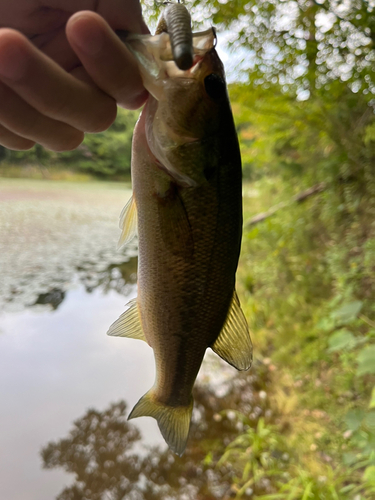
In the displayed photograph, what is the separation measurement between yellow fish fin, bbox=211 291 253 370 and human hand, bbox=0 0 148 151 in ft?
1.27

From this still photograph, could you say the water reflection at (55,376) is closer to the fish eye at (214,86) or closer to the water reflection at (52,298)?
the water reflection at (52,298)

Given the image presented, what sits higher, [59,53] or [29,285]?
[59,53]

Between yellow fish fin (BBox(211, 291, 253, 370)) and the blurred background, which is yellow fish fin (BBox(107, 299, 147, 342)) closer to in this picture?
yellow fish fin (BBox(211, 291, 253, 370))

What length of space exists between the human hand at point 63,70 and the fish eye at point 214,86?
0.33 feet

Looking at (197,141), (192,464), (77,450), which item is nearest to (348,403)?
(192,464)

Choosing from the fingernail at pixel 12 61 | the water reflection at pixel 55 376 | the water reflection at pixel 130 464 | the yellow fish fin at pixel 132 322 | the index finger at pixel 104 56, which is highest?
the index finger at pixel 104 56

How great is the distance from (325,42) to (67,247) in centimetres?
186

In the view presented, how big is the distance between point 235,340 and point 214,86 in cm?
43

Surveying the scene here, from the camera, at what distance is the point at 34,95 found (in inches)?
17.0

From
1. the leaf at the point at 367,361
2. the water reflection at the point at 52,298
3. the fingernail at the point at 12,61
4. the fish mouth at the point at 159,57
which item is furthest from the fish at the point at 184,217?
the water reflection at the point at 52,298

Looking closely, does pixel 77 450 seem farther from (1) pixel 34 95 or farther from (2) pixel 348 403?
(1) pixel 34 95

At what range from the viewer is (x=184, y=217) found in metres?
0.53

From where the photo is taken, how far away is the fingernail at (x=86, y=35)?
387mm

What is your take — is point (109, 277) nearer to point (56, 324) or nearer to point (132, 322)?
point (56, 324)
